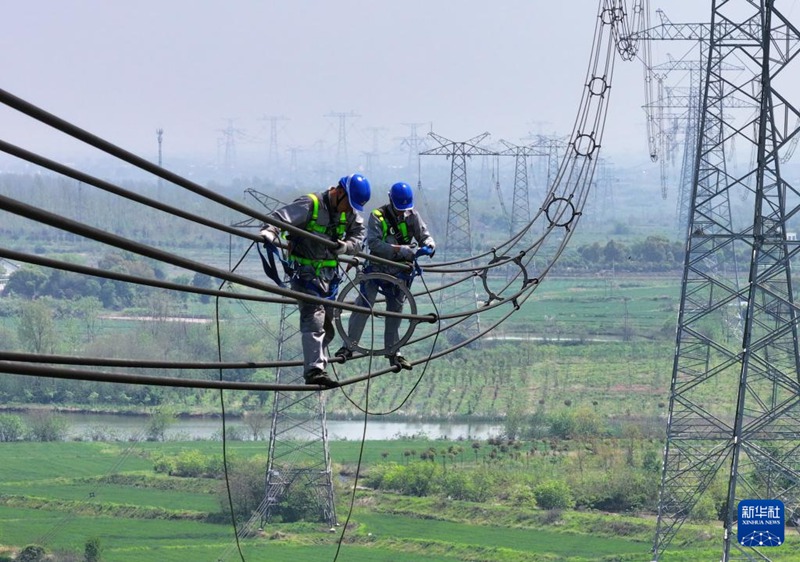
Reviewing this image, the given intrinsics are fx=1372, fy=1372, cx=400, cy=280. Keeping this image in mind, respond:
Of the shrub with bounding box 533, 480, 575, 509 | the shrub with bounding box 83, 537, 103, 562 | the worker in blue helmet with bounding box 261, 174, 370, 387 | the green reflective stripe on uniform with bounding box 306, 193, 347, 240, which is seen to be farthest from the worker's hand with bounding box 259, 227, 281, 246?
the shrub with bounding box 533, 480, 575, 509

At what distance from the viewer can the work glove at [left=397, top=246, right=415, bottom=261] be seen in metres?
6.79

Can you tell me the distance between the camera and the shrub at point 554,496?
98.7 ft

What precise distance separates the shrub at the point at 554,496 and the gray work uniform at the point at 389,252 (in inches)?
933

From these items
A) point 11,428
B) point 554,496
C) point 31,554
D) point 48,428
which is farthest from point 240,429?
point 31,554

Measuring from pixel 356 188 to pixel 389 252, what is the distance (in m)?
0.74

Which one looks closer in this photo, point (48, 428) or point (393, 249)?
point (393, 249)

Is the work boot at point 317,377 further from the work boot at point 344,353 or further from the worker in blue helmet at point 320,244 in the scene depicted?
the work boot at point 344,353

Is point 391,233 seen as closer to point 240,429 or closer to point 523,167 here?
point 240,429

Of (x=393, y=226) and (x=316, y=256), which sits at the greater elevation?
(x=393, y=226)

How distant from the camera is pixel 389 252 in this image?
6816 millimetres

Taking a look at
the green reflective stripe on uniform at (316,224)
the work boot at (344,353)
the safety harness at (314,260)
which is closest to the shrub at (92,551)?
the work boot at (344,353)

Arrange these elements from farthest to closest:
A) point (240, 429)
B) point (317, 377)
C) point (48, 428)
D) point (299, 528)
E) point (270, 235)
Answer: point (240, 429)
point (48, 428)
point (299, 528)
point (317, 377)
point (270, 235)

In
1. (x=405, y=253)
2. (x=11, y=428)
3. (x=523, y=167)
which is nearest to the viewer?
(x=405, y=253)

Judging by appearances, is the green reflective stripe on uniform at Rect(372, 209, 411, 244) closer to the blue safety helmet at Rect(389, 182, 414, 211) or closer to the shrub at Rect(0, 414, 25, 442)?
the blue safety helmet at Rect(389, 182, 414, 211)
